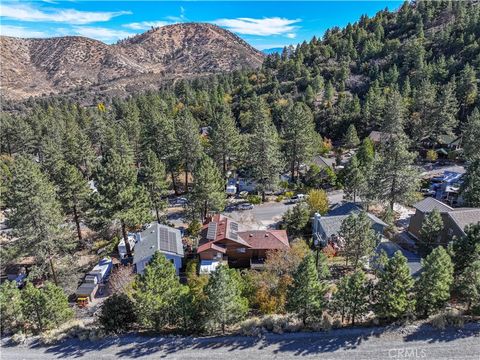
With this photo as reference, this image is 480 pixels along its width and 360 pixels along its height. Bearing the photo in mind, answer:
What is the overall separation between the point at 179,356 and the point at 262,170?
34.8 meters

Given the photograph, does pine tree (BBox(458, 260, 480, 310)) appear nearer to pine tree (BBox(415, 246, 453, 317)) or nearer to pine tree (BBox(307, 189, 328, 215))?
pine tree (BBox(415, 246, 453, 317))

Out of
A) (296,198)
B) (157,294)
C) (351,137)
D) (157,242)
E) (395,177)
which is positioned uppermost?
(351,137)

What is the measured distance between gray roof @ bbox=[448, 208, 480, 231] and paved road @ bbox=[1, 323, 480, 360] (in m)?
14.2

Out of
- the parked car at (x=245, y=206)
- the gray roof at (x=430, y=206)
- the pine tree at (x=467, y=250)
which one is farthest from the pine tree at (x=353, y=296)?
the parked car at (x=245, y=206)

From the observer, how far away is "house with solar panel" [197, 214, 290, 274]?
125 ft

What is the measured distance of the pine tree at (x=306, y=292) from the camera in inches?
977

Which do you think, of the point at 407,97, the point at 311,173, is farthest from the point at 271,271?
the point at 407,97

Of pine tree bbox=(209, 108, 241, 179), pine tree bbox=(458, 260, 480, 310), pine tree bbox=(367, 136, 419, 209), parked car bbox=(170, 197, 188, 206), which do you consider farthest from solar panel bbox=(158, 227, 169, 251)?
pine tree bbox=(458, 260, 480, 310)

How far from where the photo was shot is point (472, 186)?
4388cm

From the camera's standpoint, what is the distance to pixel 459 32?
112 m

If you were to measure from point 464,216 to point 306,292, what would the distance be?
22.9 m

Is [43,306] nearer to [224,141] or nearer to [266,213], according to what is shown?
[266,213]

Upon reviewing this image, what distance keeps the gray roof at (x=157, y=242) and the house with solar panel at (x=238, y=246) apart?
2800mm
